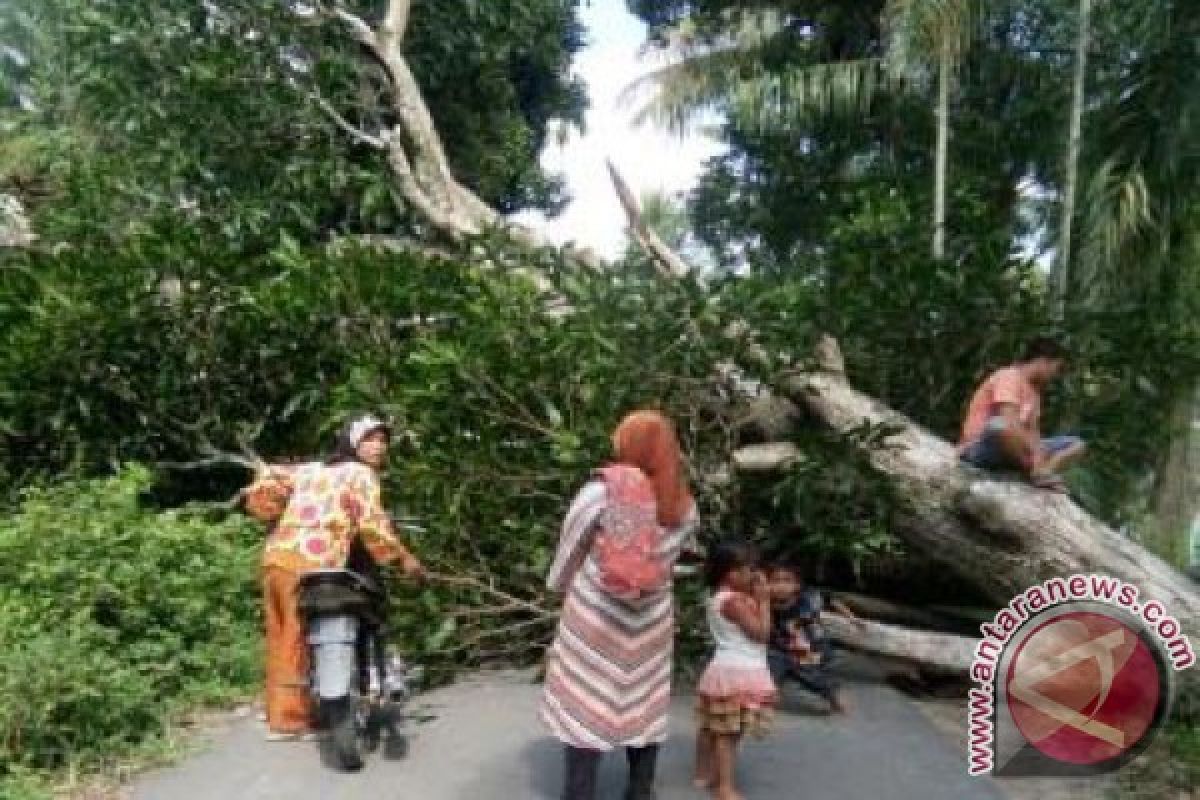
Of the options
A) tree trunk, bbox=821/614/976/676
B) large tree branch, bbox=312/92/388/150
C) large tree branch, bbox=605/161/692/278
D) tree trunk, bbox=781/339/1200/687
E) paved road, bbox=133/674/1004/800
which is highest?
large tree branch, bbox=312/92/388/150

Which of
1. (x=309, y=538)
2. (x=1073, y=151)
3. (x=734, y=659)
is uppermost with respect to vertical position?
(x=1073, y=151)

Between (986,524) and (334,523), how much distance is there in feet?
9.69

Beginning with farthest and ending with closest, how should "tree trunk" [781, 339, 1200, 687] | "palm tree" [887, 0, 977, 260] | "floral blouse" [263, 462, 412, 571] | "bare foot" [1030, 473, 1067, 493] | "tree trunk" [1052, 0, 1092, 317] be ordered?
1. "palm tree" [887, 0, 977, 260]
2. "tree trunk" [1052, 0, 1092, 317]
3. "bare foot" [1030, 473, 1067, 493]
4. "tree trunk" [781, 339, 1200, 687]
5. "floral blouse" [263, 462, 412, 571]

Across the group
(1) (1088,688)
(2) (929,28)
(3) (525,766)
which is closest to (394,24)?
(2) (929,28)

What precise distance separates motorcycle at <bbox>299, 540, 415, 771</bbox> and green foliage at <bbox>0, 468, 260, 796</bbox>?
88 centimetres

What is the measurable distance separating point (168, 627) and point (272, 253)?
9.81ft

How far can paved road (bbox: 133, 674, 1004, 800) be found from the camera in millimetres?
4262

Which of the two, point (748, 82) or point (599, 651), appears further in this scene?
point (748, 82)

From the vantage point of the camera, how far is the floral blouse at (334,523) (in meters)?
4.58

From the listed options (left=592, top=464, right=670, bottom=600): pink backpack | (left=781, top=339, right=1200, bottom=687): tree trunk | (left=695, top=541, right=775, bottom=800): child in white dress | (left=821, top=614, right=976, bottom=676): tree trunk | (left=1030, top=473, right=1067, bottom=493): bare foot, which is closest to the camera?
(left=592, top=464, right=670, bottom=600): pink backpack

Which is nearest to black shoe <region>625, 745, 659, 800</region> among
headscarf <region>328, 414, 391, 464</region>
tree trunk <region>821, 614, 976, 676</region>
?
headscarf <region>328, 414, 391, 464</region>

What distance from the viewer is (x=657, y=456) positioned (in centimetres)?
358

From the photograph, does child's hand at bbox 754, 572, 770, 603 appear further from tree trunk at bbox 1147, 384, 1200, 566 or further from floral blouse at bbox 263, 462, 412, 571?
tree trunk at bbox 1147, 384, 1200, 566

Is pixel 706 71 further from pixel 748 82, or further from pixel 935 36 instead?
pixel 935 36
